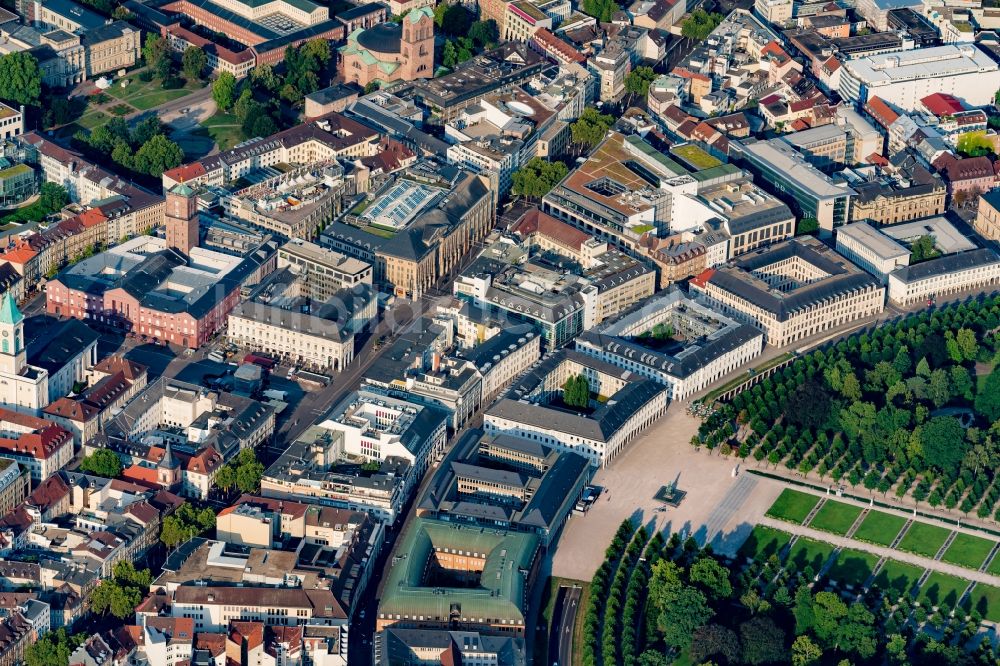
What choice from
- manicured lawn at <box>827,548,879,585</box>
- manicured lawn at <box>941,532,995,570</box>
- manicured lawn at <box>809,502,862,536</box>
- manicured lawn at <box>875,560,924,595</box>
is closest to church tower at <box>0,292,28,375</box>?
manicured lawn at <box>809,502,862,536</box>

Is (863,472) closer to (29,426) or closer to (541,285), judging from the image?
(541,285)

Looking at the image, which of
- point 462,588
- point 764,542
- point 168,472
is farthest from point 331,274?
point 764,542

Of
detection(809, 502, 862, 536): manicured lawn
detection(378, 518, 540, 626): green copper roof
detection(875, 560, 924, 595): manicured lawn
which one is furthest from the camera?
detection(809, 502, 862, 536): manicured lawn

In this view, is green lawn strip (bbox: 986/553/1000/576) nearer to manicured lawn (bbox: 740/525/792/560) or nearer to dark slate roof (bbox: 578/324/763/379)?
manicured lawn (bbox: 740/525/792/560)

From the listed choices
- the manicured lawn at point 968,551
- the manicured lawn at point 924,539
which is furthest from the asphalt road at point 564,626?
the manicured lawn at point 968,551

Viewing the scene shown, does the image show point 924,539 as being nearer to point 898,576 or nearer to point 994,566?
point 898,576
